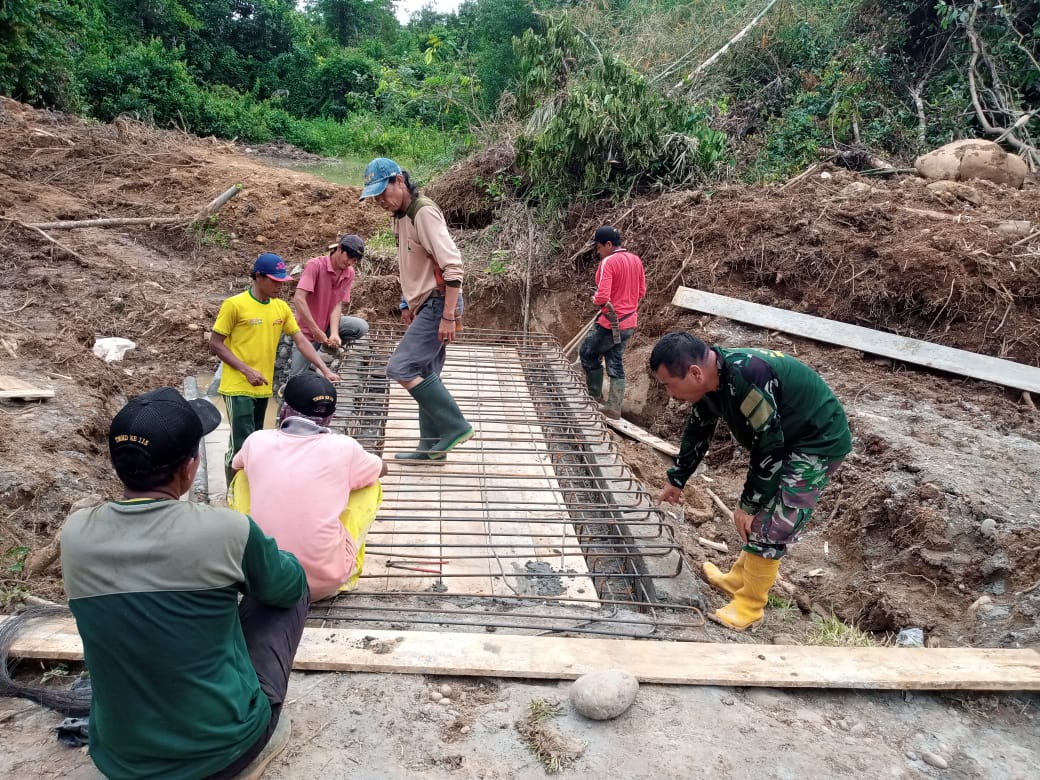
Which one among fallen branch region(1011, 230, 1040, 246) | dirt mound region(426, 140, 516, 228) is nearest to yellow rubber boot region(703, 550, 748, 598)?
fallen branch region(1011, 230, 1040, 246)

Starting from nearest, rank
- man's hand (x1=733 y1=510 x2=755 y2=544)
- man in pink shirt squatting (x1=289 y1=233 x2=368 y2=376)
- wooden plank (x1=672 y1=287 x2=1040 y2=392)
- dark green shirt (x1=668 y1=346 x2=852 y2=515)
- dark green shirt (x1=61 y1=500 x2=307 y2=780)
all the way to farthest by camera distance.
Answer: dark green shirt (x1=61 y1=500 x2=307 y2=780)
dark green shirt (x1=668 y1=346 x2=852 y2=515)
man's hand (x1=733 y1=510 x2=755 y2=544)
man in pink shirt squatting (x1=289 y1=233 x2=368 y2=376)
wooden plank (x1=672 y1=287 x2=1040 y2=392)

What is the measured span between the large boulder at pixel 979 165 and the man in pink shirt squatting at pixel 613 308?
4.45 metres

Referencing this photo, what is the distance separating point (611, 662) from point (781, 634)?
4.02 feet

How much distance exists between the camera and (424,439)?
13.6ft

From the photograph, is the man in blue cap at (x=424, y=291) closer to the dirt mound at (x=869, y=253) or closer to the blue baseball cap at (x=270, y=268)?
the blue baseball cap at (x=270, y=268)

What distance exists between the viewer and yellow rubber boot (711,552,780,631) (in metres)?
2.97

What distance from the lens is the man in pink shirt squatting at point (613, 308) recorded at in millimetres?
5422

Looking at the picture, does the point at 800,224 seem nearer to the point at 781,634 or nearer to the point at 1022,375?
the point at 1022,375

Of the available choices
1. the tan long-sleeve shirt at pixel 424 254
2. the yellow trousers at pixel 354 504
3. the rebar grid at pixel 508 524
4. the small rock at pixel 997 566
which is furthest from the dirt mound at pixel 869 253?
the yellow trousers at pixel 354 504

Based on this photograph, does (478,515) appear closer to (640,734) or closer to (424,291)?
(424,291)

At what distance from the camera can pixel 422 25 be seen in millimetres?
35000

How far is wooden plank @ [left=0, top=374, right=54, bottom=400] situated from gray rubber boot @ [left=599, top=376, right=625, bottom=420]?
14.3 ft

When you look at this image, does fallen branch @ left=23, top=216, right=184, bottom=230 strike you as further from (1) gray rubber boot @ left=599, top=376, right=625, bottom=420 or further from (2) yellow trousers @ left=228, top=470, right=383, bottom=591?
(2) yellow trousers @ left=228, top=470, right=383, bottom=591

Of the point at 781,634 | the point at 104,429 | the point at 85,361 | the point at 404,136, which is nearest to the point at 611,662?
the point at 781,634
